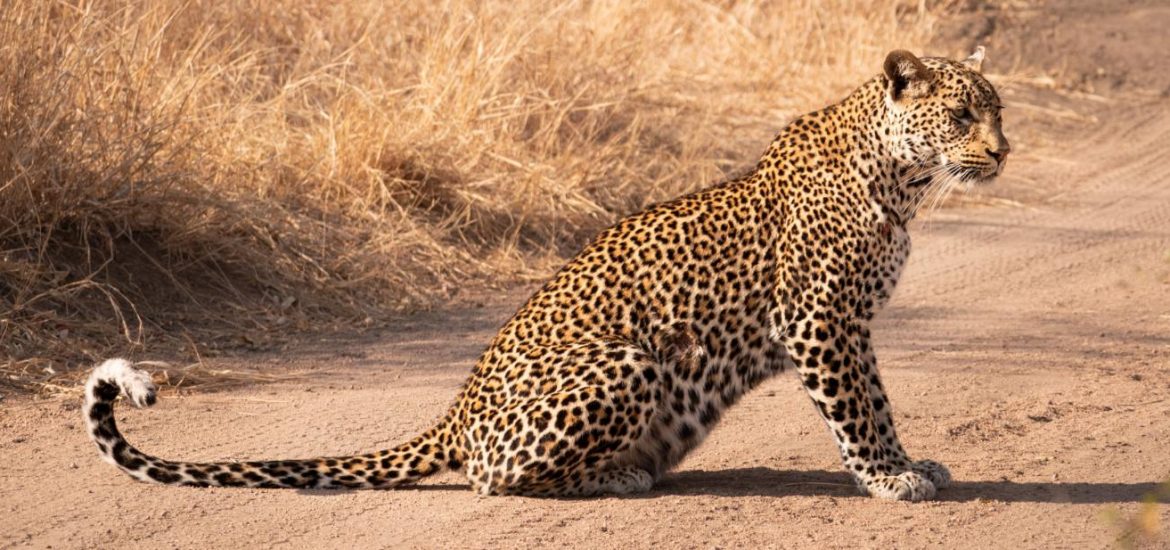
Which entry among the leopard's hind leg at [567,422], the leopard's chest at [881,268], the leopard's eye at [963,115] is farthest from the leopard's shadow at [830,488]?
the leopard's eye at [963,115]

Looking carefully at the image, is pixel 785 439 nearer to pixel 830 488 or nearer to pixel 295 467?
pixel 830 488

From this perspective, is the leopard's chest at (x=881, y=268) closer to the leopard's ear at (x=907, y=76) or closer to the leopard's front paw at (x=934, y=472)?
the leopard's ear at (x=907, y=76)

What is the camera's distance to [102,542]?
5.06 m

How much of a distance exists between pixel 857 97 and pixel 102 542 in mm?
2956

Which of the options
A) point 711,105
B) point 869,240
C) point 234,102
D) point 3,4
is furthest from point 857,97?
point 711,105

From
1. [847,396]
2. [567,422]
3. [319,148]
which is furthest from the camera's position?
[319,148]

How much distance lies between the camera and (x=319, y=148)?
9570 mm

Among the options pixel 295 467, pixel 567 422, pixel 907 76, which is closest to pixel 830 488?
pixel 567 422

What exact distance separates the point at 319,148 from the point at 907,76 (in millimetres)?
4794

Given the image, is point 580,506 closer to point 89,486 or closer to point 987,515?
point 987,515

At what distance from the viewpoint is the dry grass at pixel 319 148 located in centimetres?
764

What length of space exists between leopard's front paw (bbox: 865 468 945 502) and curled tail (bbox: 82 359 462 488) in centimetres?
143

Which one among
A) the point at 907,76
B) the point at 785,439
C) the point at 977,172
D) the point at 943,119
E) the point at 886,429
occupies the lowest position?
the point at 785,439

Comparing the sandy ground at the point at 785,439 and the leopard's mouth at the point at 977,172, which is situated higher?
the leopard's mouth at the point at 977,172
